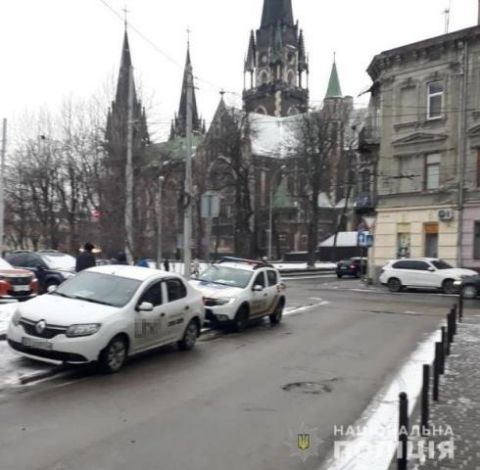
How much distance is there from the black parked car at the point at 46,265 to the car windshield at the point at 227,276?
6.34m

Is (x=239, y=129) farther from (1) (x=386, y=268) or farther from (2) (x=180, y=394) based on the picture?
(2) (x=180, y=394)

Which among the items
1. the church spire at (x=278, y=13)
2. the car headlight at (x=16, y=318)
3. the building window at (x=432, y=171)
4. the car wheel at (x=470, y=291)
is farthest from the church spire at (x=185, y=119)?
the church spire at (x=278, y=13)

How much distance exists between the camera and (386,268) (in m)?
29.7

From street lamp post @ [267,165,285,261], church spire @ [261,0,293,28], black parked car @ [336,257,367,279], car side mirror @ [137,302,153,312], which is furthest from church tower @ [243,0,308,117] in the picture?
car side mirror @ [137,302,153,312]

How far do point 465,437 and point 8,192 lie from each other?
137 feet

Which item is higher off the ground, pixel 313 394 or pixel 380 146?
pixel 380 146

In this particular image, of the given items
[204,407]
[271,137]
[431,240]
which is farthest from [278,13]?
[204,407]

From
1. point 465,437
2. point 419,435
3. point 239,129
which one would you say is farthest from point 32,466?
point 239,129

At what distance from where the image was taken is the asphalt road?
17.8 feet

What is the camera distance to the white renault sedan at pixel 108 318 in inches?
339

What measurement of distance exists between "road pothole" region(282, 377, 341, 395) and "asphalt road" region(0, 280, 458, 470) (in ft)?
0.06

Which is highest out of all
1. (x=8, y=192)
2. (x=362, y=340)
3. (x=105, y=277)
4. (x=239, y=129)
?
(x=239, y=129)

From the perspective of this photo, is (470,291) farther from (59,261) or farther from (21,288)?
(21,288)

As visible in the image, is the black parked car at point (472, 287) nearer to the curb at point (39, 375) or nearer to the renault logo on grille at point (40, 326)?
the curb at point (39, 375)
